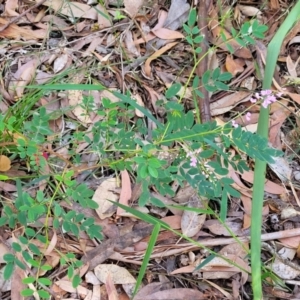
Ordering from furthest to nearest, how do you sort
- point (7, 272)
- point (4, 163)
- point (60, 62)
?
point (60, 62), point (4, 163), point (7, 272)

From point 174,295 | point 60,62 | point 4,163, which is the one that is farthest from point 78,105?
point 174,295

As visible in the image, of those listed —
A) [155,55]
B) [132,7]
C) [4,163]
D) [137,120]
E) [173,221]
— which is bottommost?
[173,221]

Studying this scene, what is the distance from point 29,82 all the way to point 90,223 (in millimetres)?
586

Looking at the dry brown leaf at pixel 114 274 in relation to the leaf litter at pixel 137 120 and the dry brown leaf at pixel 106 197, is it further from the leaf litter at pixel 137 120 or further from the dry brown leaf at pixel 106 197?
the dry brown leaf at pixel 106 197

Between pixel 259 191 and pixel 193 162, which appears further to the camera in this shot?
pixel 259 191

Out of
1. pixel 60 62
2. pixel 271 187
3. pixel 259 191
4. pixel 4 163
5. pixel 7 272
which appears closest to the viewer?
pixel 7 272

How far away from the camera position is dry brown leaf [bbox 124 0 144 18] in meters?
1.56

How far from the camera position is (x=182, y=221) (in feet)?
4.38

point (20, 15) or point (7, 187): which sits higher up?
point (20, 15)

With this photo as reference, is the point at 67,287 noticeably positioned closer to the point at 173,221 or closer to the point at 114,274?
the point at 114,274

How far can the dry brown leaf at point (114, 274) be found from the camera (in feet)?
4.17

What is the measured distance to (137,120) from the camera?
1412 millimetres

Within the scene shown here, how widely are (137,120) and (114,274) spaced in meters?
0.45

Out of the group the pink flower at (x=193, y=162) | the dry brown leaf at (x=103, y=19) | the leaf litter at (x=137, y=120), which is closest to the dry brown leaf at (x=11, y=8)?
the leaf litter at (x=137, y=120)
